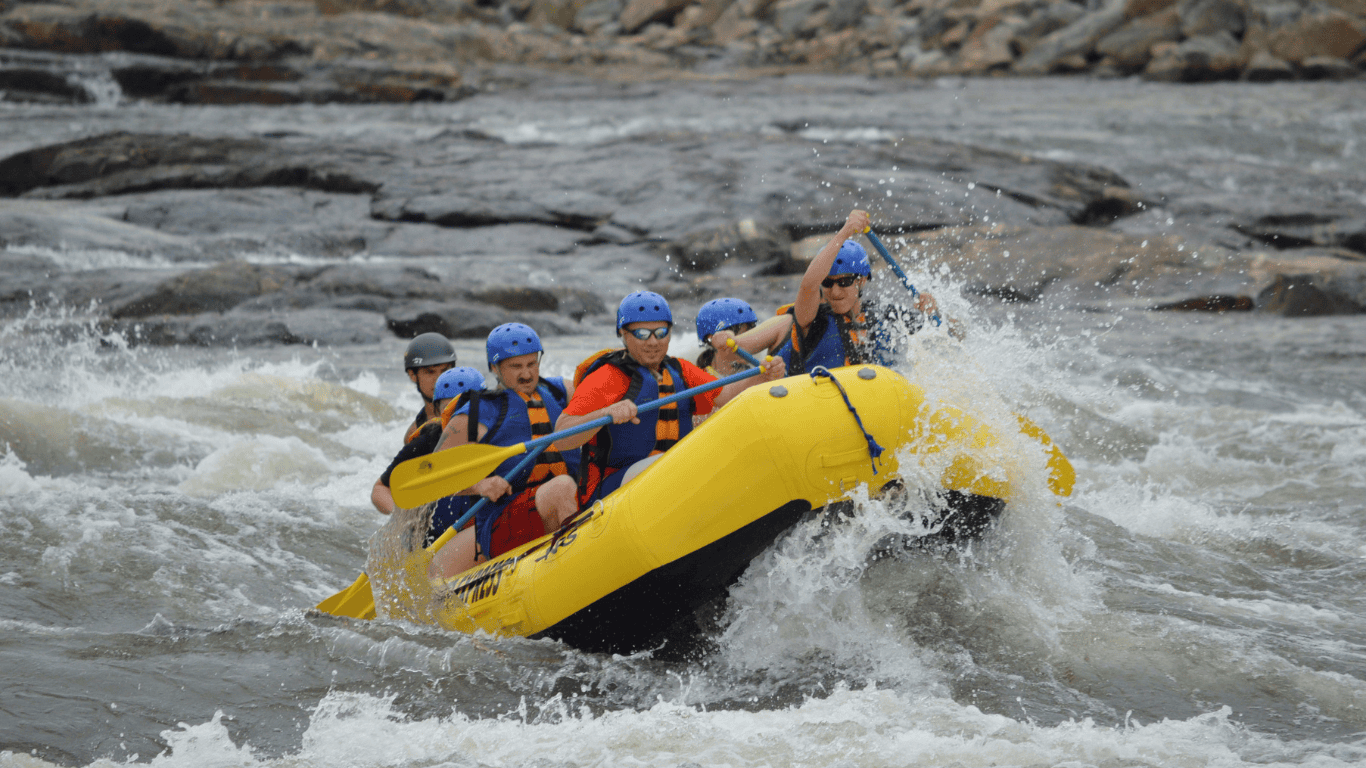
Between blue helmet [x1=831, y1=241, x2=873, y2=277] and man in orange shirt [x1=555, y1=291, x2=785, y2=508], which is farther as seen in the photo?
blue helmet [x1=831, y1=241, x2=873, y2=277]

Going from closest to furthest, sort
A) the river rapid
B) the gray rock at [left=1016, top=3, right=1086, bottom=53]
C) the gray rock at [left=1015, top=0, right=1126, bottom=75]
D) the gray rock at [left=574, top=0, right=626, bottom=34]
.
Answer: the river rapid < the gray rock at [left=1015, top=0, right=1126, bottom=75] < the gray rock at [left=1016, top=3, right=1086, bottom=53] < the gray rock at [left=574, top=0, right=626, bottom=34]

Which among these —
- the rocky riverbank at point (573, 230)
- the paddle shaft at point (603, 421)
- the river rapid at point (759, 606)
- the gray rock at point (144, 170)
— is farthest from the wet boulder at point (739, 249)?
the paddle shaft at point (603, 421)

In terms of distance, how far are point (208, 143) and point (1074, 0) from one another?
24347 mm

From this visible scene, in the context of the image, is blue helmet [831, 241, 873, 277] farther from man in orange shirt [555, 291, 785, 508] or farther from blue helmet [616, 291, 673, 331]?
blue helmet [616, 291, 673, 331]

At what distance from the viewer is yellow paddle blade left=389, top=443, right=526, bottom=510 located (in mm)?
4191

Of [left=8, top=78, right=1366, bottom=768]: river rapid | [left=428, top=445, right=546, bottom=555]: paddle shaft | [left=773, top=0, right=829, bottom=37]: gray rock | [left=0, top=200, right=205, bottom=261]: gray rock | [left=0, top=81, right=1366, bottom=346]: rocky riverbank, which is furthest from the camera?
[left=773, top=0, right=829, bottom=37]: gray rock

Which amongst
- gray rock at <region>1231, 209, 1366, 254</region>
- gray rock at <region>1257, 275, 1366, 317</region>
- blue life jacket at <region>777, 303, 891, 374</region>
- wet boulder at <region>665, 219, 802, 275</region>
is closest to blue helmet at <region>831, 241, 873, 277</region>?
blue life jacket at <region>777, 303, 891, 374</region>

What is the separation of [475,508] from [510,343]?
0.62 m

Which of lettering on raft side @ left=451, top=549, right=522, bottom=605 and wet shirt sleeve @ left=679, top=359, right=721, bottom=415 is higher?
wet shirt sleeve @ left=679, top=359, right=721, bottom=415

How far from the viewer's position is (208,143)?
16328mm

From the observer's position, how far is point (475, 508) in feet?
14.5

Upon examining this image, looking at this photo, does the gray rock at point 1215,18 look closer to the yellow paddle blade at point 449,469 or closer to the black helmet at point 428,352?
the black helmet at point 428,352

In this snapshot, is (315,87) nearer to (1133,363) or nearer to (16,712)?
(1133,363)

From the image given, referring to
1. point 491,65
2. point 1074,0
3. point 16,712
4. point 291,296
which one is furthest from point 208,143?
point 1074,0
